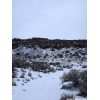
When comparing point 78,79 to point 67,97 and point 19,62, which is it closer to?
point 67,97

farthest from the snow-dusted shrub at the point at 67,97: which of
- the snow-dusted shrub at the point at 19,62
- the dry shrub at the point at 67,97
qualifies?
the snow-dusted shrub at the point at 19,62

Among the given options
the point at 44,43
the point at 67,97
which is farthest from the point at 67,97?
the point at 44,43

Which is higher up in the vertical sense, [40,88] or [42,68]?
[42,68]

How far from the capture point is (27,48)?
280 cm

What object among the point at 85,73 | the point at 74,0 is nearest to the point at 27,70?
the point at 85,73

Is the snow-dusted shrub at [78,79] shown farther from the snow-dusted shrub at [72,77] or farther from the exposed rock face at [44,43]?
the exposed rock face at [44,43]

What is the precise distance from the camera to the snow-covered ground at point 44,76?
9.04 feet

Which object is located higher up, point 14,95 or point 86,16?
point 86,16

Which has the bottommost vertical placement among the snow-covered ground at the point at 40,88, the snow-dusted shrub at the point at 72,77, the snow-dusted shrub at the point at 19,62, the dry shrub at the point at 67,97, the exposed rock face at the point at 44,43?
the dry shrub at the point at 67,97

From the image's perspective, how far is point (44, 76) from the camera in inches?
110

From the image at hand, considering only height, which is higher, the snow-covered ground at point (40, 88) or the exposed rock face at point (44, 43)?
the exposed rock face at point (44, 43)
